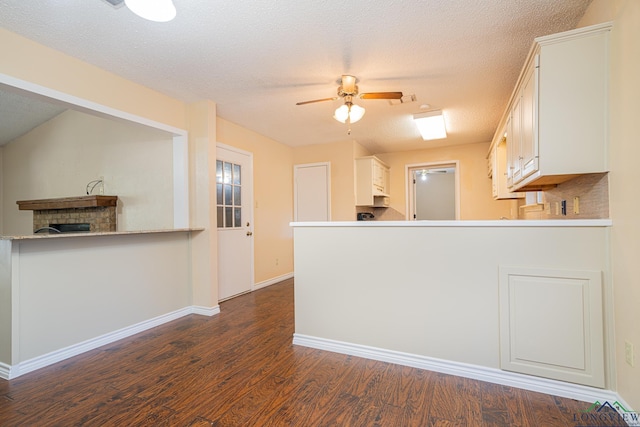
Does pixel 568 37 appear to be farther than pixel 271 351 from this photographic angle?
No

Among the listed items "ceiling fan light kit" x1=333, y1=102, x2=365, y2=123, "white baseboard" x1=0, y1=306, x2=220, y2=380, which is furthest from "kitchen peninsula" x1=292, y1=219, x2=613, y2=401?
"white baseboard" x1=0, y1=306, x2=220, y2=380

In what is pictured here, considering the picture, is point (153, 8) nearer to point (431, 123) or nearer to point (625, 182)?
point (625, 182)

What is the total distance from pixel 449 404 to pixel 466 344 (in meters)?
0.47

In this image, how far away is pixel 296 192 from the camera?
18.9ft

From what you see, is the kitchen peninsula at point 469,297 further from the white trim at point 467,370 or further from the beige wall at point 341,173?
the beige wall at point 341,173

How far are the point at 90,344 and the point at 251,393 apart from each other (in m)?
1.71

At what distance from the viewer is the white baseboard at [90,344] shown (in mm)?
2191

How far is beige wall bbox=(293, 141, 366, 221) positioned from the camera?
5379 mm

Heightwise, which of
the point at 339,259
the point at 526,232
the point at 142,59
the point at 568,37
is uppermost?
the point at 142,59

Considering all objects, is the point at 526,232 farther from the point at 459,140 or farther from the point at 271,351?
the point at 459,140

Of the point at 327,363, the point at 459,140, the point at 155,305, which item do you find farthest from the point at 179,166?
the point at 459,140

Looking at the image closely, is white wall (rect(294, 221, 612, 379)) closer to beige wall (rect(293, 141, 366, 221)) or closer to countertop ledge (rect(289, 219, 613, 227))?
countertop ledge (rect(289, 219, 613, 227))

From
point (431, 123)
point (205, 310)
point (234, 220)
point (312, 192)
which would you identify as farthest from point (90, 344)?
point (431, 123)

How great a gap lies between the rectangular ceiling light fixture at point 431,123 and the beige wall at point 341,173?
133 centimetres
